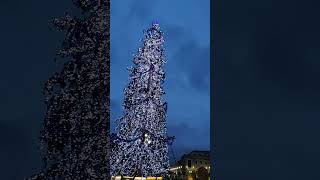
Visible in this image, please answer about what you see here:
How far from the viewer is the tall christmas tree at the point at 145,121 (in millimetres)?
14125

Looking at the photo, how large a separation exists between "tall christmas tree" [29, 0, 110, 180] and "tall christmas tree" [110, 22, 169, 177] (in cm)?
521

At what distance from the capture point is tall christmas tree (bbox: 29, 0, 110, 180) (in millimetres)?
8695

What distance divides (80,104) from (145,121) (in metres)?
5.81

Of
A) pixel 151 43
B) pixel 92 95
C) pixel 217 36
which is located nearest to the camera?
pixel 217 36

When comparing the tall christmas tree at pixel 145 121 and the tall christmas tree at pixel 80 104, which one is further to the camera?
the tall christmas tree at pixel 145 121

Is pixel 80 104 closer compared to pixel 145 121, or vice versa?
pixel 80 104

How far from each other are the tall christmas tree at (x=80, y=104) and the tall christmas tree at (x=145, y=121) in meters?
5.21

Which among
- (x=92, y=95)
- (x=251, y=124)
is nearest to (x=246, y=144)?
(x=251, y=124)

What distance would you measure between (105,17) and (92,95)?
1420 millimetres

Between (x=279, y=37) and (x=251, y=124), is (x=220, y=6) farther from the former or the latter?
(x=251, y=124)

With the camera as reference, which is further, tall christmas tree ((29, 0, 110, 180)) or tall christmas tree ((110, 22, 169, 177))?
tall christmas tree ((110, 22, 169, 177))

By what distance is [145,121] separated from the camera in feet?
47.7

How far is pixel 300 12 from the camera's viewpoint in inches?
287

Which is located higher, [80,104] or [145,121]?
[145,121]
